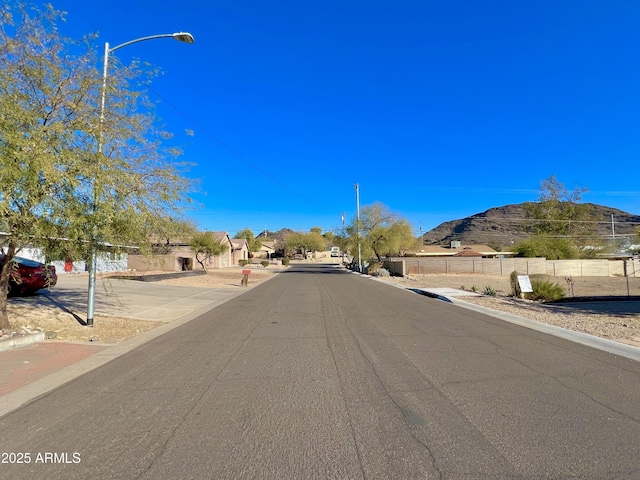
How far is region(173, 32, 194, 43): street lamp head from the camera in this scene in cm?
1088

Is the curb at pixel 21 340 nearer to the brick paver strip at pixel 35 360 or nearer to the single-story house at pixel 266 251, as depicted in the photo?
the brick paver strip at pixel 35 360

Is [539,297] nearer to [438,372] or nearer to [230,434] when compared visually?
[438,372]

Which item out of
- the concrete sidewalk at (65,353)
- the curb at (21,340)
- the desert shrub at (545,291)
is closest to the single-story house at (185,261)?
the concrete sidewalk at (65,353)

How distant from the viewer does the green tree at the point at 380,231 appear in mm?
53062

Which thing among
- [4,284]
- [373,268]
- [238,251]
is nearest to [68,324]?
[4,284]

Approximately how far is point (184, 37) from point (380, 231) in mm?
44120

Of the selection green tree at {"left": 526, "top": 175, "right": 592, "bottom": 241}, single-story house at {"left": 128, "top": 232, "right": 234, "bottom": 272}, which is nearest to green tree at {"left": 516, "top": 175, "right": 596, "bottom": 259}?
Answer: green tree at {"left": 526, "top": 175, "right": 592, "bottom": 241}

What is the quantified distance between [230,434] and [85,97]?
26.2 ft

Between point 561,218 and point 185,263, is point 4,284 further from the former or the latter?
point 561,218

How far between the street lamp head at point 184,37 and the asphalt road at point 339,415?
770cm

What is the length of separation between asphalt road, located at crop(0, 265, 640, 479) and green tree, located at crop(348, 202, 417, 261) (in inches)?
1755

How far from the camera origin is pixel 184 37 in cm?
1098

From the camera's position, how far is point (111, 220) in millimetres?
8789

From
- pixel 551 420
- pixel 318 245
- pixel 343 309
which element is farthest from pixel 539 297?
pixel 318 245
